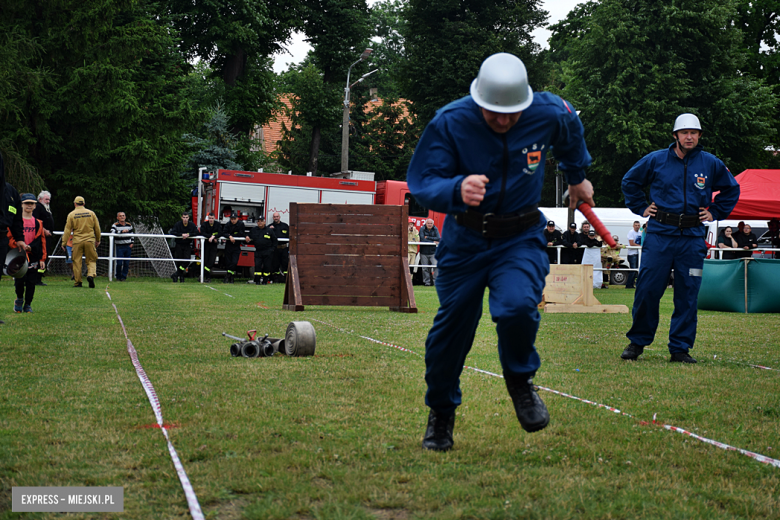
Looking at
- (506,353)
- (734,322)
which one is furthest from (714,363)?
(734,322)

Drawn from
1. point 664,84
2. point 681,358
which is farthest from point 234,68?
point 681,358

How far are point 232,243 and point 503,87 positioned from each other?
20538 mm

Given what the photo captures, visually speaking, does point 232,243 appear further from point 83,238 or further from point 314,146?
point 314,146

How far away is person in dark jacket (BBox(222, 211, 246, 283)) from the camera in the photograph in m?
23.5

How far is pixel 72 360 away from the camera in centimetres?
709

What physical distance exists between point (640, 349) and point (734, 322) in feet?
18.1

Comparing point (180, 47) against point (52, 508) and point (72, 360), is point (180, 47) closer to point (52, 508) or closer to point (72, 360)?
point (72, 360)

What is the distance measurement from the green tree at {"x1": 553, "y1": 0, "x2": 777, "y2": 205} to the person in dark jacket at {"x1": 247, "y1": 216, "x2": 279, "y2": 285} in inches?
818

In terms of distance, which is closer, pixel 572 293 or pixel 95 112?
pixel 572 293

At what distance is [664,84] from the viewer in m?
38.4

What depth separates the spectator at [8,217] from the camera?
8.67 meters

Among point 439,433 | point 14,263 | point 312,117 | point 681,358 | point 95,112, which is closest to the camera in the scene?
point 439,433

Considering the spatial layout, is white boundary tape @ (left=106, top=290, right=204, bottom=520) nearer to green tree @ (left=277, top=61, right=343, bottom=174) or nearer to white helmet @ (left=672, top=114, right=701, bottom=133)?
white helmet @ (left=672, top=114, right=701, bottom=133)

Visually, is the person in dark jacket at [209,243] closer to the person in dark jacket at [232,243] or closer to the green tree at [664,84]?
the person in dark jacket at [232,243]
